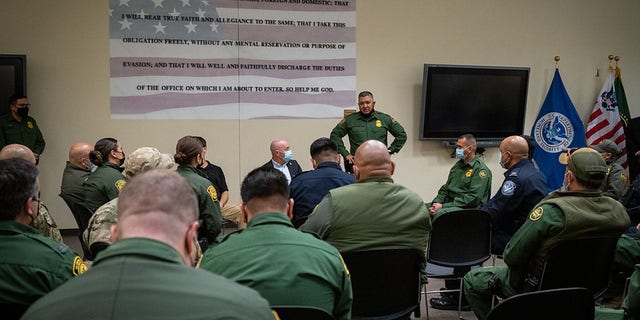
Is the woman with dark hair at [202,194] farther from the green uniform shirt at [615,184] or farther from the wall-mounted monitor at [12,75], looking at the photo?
the green uniform shirt at [615,184]

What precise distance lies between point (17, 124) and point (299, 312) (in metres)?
5.32

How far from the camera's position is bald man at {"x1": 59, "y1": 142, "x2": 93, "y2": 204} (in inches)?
183

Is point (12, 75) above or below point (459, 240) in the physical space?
above

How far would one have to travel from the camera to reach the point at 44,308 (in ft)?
3.43

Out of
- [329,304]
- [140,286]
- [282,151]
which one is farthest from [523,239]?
[282,151]

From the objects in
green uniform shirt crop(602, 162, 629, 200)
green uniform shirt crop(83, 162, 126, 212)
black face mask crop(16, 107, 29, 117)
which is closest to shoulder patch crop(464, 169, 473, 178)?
green uniform shirt crop(602, 162, 629, 200)

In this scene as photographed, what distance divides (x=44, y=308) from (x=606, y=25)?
885 cm

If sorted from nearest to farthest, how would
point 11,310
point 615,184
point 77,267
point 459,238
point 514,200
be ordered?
point 11,310 < point 77,267 < point 459,238 < point 514,200 < point 615,184

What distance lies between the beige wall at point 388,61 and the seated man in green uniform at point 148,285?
5709mm

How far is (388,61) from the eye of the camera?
745cm

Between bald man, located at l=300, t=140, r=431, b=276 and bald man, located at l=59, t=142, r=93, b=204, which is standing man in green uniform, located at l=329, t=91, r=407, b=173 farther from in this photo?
bald man, located at l=300, t=140, r=431, b=276

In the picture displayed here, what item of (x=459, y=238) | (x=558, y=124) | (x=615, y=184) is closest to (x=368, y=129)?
(x=615, y=184)

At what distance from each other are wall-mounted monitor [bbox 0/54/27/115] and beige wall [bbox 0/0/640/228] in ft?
1.02

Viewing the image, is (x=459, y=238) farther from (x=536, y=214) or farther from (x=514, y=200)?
(x=536, y=214)
